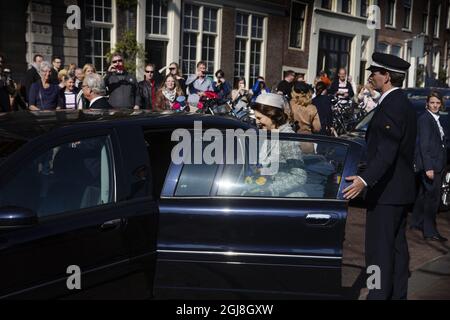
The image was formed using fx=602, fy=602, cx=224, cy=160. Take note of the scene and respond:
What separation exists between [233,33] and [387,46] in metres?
14.7

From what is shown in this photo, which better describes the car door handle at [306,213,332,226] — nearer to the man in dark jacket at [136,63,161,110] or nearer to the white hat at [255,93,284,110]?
the white hat at [255,93,284,110]

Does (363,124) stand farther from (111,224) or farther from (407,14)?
(407,14)

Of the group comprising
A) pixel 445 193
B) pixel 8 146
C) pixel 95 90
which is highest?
pixel 95 90

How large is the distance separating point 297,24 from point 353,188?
23.1 meters

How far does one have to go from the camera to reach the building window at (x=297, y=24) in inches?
1011

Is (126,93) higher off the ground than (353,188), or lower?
higher

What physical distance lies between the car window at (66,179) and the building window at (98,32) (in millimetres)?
13201

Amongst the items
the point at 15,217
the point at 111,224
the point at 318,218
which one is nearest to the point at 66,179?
the point at 111,224

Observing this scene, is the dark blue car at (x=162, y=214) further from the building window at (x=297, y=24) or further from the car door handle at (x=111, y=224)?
the building window at (x=297, y=24)

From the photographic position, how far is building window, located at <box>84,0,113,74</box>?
53.8 ft

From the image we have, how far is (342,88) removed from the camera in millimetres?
18250

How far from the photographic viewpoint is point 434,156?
7.16 metres
